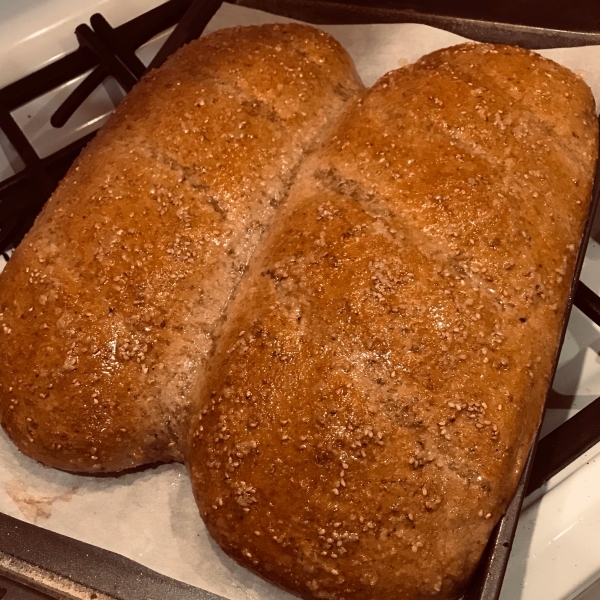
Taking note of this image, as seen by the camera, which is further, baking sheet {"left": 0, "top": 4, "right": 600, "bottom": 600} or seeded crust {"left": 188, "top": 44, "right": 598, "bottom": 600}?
baking sheet {"left": 0, "top": 4, "right": 600, "bottom": 600}

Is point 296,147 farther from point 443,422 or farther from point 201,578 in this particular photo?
point 201,578

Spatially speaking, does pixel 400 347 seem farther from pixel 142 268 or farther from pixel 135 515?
pixel 135 515

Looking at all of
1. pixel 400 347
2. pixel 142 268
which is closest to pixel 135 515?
pixel 142 268

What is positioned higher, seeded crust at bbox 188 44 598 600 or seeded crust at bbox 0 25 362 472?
seeded crust at bbox 0 25 362 472

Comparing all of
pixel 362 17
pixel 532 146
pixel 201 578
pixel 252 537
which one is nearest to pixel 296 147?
pixel 532 146

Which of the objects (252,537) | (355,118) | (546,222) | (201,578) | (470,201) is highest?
(355,118)

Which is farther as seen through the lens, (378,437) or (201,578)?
(201,578)
